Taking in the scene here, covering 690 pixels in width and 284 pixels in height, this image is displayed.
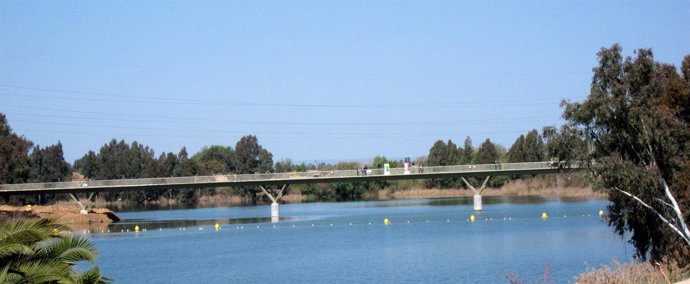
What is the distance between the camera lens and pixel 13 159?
117 m

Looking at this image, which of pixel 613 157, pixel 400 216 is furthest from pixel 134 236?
pixel 613 157

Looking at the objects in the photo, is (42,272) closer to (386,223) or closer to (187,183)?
(386,223)

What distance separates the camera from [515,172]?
303ft

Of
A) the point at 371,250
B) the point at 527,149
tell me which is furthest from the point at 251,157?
the point at 371,250

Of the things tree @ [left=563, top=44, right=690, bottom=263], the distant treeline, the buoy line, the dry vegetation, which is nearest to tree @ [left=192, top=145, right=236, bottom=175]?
the distant treeline

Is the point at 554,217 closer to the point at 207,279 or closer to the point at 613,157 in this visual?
the point at 207,279

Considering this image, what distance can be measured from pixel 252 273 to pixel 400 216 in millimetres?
45368

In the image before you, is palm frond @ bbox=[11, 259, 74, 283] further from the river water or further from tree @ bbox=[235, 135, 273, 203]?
tree @ bbox=[235, 135, 273, 203]

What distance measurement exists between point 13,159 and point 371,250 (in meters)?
76.7

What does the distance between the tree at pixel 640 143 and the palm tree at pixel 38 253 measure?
18765mm

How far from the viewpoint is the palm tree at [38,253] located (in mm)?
17078

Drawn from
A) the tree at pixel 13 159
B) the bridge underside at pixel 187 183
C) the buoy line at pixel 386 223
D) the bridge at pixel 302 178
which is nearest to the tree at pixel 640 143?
the buoy line at pixel 386 223

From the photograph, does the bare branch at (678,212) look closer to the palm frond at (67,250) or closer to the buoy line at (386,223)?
the palm frond at (67,250)

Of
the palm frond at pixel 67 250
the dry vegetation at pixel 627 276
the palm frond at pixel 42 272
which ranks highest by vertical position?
the palm frond at pixel 67 250
